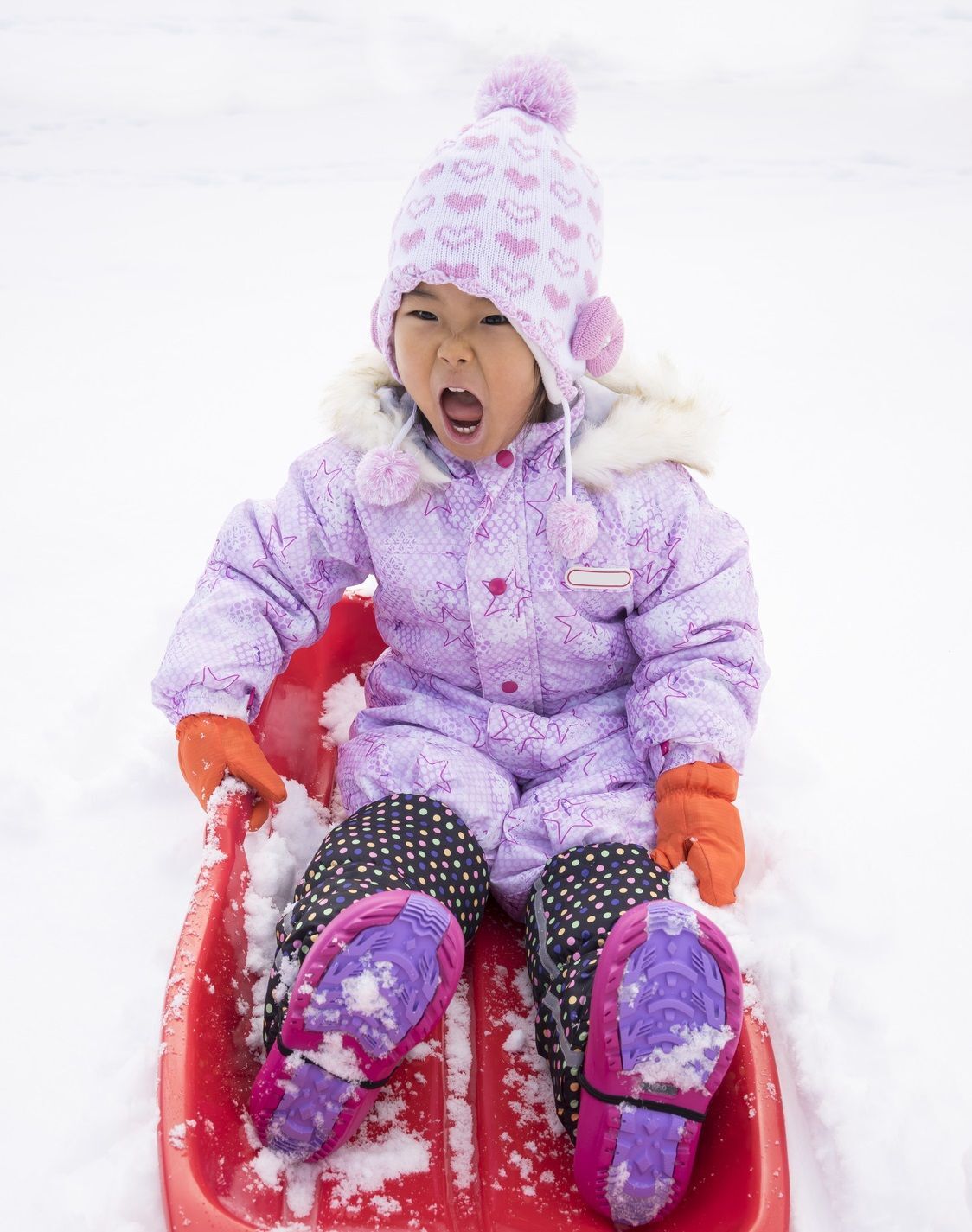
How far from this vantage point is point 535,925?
3.69 feet

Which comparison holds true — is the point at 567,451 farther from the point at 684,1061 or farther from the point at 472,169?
the point at 684,1061

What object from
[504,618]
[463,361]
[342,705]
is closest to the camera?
[463,361]

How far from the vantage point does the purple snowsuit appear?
124 cm

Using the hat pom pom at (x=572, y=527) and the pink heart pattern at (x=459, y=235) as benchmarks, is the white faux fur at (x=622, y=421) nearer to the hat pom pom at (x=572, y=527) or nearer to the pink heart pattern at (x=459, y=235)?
the hat pom pom at (x=572, y=527)

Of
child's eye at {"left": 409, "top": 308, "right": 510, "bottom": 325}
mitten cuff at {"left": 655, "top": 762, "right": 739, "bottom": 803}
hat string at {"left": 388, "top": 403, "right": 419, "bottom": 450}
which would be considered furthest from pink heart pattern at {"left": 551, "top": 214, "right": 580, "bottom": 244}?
mitten cuff at {"left": 655, "top": 762, "right": 739, "bottom": 803}

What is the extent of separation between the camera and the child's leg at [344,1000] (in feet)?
3.03

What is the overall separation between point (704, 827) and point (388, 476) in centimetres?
49

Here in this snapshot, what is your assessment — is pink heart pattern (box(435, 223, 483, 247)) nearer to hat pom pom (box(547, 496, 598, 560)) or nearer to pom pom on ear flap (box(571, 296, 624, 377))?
pom pom on ear flap (box(571, 296, 624, 377))

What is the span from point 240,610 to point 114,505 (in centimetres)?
114

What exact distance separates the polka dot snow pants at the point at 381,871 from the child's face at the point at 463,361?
40cm

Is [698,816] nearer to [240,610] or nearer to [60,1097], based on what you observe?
[240,610]

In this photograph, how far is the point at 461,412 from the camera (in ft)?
3.95

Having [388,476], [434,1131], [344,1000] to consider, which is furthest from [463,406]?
[434,1131]

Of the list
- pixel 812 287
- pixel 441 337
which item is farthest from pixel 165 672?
pixel 812 287
